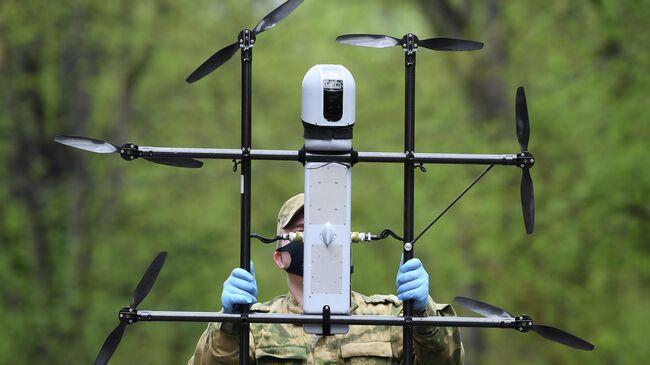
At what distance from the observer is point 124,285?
19.5 meters

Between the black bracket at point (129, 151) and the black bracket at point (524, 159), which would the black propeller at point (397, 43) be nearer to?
the black bracket at point (524, 159)

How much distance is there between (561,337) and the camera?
5.59 metres

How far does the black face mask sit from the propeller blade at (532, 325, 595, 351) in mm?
1022

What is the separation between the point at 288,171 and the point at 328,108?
54.5ft

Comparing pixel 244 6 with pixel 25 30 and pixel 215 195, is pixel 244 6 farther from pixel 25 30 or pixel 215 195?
pixel 25 30

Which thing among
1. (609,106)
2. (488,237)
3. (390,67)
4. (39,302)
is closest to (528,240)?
(488,237)

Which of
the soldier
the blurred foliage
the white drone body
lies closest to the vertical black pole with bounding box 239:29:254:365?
the soldier

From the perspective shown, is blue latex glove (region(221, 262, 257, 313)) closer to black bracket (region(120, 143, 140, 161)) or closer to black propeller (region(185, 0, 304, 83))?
black bracket (region(120, 143, 140, 161))

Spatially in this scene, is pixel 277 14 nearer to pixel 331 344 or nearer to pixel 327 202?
pixel 327 202

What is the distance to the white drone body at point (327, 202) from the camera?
5.46 m

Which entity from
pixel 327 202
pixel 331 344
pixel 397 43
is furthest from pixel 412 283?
pixel 397 43

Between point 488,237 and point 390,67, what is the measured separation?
4.42m

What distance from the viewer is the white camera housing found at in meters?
5.44

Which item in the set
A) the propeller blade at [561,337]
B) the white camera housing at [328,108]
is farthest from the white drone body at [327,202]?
the propeller blade at [561,337]
